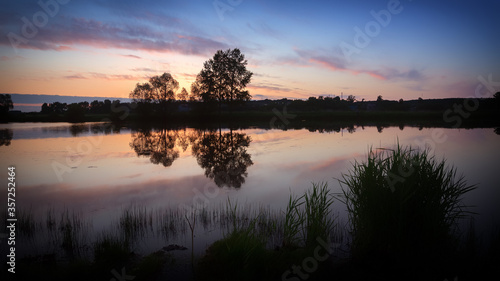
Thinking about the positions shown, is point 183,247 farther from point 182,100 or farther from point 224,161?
point 182,100

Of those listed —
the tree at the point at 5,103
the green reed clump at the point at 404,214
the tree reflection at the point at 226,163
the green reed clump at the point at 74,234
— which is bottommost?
the green reed clump at the point at 74,234

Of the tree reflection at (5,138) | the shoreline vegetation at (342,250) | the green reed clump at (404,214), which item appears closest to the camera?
the shoreline vegetation at (342,250)

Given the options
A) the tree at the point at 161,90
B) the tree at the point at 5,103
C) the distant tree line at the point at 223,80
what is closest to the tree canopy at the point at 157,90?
the tree at the point at 161,90

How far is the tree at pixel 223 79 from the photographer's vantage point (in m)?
62.9

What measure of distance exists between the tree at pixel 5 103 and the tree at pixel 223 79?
144 feet

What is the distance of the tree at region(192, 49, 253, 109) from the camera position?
206 feet

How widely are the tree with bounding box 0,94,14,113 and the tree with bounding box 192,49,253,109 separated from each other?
144 feet

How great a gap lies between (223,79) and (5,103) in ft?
169

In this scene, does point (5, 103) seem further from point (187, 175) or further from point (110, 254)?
point (110, 254)

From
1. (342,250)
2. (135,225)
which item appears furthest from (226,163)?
(342,250)

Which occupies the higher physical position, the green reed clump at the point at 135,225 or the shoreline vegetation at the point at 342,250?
the shoreline vegetation at the point at 342,250

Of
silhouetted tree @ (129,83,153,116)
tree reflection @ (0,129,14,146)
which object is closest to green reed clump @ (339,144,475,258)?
tree reflection @ (0,129,14,146)

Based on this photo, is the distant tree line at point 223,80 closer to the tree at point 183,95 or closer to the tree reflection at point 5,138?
the tree at point 183,95

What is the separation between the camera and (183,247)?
6.68 m
